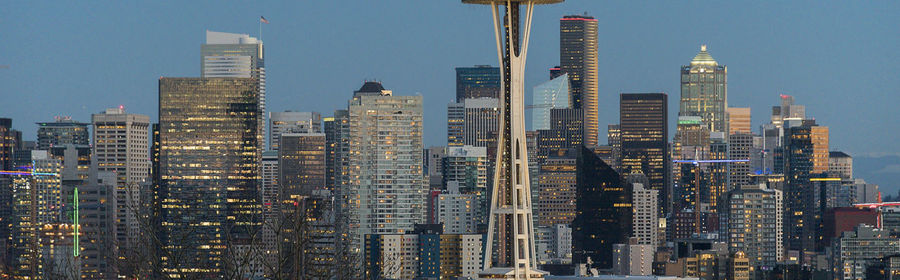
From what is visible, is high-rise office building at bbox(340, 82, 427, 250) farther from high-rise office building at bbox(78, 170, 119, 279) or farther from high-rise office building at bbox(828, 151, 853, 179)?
high-rise office building at bbox(828, 151, 853, 179)

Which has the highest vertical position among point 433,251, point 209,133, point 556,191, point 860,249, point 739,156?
point 209,133

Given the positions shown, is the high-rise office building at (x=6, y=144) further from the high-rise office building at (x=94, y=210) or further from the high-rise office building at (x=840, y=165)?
the high-rise office building at (x=840, y=165)

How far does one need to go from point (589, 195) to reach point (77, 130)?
4201cm

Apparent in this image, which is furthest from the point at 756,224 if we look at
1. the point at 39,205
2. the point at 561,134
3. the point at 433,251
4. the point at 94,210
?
the point at 39,205

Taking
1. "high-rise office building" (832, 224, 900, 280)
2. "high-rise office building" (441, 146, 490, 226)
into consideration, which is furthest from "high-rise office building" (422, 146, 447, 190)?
"high-rise office building" (832, 224, 900, 280)

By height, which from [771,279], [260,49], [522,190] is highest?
[260,49]

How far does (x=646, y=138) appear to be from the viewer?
6501 inches

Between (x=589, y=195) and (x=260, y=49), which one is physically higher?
(x=260, y=49)

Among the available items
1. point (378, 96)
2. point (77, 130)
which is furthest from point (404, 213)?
point (77, 130)

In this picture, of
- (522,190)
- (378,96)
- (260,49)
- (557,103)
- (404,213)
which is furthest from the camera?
(557,103)

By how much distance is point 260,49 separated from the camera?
155125mm

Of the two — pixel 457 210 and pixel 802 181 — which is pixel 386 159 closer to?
pixel 457 210

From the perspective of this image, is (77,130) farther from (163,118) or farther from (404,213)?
(404,213)

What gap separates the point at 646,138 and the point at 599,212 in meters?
31.1
